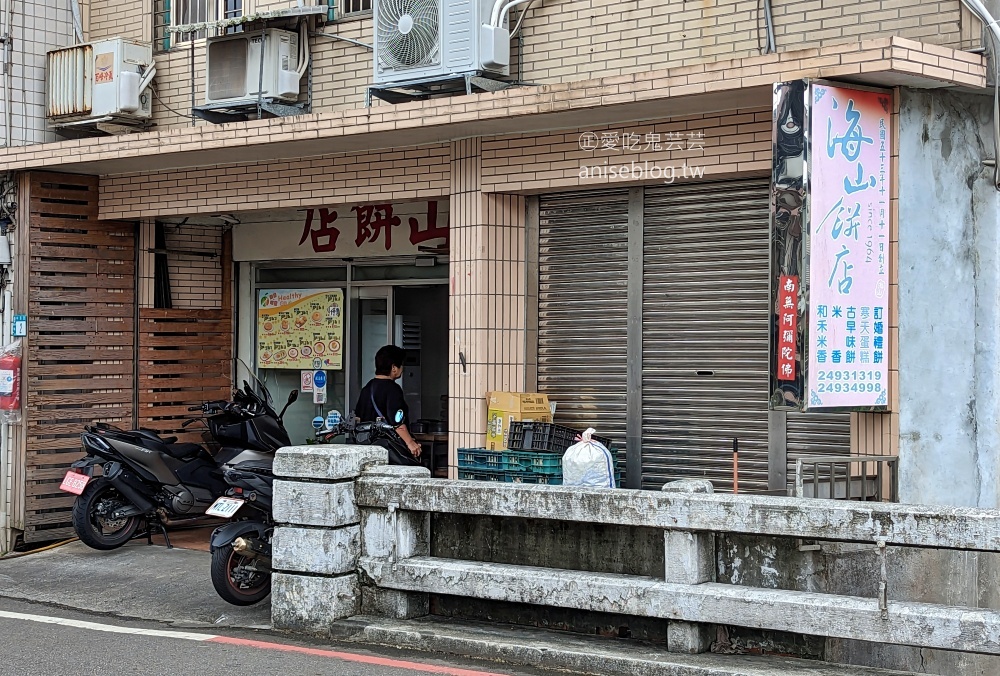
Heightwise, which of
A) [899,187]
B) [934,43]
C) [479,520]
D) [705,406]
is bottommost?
[479,520]

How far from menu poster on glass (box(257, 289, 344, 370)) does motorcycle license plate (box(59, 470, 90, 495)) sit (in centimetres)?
345

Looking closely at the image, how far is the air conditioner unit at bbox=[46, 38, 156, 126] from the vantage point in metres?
12.2

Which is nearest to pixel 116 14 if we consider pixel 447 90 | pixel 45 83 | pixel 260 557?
pixel 45 83

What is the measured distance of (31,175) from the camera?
40.5ft

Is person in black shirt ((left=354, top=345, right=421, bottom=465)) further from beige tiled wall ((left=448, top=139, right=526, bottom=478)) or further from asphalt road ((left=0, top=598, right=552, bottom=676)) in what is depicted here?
asphalt road ((left=0, top=598, right=552, bottom=676))

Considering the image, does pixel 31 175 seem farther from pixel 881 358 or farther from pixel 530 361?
pixel 881 358

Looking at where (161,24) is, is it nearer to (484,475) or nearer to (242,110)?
(242,110)

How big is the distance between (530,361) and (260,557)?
3.00 m

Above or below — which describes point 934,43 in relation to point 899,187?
above

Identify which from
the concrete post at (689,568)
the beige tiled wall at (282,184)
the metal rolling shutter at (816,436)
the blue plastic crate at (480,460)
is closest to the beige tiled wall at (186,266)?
the beige tiled wall at (282,184)

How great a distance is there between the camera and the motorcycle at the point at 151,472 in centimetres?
1115

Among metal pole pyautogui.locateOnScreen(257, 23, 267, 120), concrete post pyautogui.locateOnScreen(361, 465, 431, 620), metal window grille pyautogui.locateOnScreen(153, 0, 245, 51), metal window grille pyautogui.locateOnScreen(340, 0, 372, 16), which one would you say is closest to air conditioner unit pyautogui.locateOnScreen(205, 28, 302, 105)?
metal pole pyautogui.locateOnScreen(257, 23, 267, 120)

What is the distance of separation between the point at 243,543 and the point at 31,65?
642cm

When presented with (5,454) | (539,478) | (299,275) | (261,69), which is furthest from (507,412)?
(5,454)
